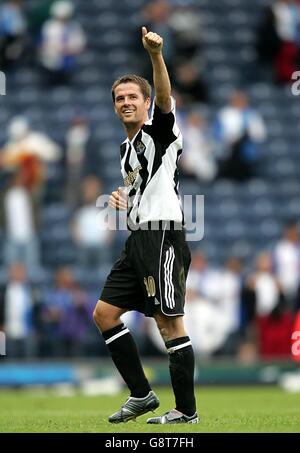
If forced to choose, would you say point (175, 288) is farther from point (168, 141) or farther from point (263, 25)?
point (263, 25)

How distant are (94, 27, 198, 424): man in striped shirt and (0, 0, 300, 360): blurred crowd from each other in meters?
8.28

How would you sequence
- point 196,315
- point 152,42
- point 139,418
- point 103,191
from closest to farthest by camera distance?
point 152,42 → point 139,418 → point 196,315 → point 103,191

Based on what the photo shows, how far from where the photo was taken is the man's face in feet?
27.7

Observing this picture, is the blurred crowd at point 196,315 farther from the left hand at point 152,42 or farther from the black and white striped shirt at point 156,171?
the left hand at point 152,42

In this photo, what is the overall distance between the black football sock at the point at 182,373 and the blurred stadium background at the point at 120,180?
Answer: 8513 mm

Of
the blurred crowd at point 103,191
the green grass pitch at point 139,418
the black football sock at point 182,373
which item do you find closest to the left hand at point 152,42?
the black football sock at point 182,373

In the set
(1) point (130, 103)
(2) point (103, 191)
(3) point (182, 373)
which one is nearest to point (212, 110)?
(2) point (103, 191)

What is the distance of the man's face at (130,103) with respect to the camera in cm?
845

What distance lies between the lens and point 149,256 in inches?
331

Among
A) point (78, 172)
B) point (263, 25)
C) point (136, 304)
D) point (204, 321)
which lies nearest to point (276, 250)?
point (204, 321)

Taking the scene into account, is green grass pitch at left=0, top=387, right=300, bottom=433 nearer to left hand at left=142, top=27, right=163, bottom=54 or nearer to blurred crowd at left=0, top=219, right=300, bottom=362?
blurred crowd at left=0, top=219, right=300, bottom=362

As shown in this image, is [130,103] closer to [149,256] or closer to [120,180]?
[149,256]

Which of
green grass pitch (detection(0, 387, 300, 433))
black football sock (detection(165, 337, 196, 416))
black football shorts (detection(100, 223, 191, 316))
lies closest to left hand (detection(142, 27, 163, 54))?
black football shorts (detection(100, 223, 191, 316))

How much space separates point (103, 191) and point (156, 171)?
35.4 feet
